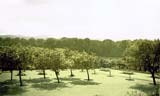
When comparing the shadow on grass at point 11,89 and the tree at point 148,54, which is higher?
the tree at point 148,54

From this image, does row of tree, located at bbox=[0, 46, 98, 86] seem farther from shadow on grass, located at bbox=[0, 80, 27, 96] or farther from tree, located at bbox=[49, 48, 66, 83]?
shadow on grass, located at bbox=[0, 80, 27, 96]

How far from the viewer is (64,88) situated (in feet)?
219

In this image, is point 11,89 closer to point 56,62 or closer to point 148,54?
point 56,62

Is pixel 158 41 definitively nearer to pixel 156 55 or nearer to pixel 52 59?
pixel 156 55

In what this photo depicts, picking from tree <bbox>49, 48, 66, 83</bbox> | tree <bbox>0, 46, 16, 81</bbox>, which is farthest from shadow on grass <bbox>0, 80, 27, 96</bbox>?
tree <bbox>49, 48, 66, 83</bbox>

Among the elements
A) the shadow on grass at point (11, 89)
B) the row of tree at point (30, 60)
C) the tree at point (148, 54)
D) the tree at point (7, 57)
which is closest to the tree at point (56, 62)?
the row of tree at point (30, 60)

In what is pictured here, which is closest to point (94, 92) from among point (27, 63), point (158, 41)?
point (27, 63)

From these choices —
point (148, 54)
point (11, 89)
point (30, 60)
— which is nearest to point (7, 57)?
point (30, 60)

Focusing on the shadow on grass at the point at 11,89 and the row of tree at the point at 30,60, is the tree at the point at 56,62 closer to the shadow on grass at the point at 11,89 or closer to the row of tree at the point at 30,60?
the row of tree at the point at 30,60

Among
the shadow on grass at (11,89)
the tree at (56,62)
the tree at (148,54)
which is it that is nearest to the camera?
the shadow on grass at (11,89)

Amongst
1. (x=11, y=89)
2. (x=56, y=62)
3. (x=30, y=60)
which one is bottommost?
(x=11, y=89)

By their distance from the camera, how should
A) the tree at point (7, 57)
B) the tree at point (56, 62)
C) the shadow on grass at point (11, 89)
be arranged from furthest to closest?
1. the tree at point (56, 62)
2. the tree at point (7, 57)
3. the shadow on grass at point (11, 89)

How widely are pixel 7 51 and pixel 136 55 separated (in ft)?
128

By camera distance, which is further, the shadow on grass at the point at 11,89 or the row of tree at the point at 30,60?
the row of tree at the point at 30,60
